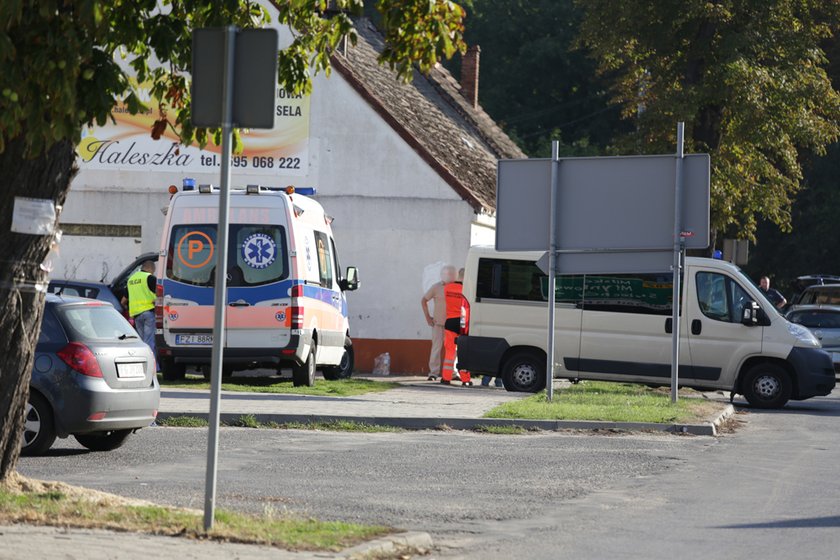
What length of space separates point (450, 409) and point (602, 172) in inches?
150

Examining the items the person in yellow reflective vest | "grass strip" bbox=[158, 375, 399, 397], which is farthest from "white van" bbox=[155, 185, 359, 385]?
the person in yellow reflective vest

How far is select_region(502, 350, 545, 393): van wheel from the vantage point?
22.2m

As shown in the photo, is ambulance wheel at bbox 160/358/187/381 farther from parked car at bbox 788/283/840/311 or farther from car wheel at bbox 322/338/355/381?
parked car at bbox 788/283/840/311

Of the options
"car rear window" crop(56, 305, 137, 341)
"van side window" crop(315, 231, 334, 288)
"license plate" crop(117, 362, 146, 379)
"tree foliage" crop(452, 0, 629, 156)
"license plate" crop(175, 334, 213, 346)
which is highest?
"tree foliage" crop(452, 0, 629, 156)

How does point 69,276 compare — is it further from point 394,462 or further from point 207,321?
point 394,462

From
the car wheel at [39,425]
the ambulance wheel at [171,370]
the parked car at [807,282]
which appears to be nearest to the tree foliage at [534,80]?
the parked car at [807,282]

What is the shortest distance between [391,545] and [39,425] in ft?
16.7

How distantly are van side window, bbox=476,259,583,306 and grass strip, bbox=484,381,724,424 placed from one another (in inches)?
73.1

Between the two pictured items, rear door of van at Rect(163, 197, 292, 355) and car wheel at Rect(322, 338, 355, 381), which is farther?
car wheel at Rect(322, 338, 355, 381)

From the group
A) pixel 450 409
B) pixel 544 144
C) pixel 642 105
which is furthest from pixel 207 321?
pixel 544 144

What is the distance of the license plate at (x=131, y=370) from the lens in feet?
41.2

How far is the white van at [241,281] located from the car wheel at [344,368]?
11.4ft

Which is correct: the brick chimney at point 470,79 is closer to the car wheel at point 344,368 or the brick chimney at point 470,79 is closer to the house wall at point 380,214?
the house wall at point 380,214

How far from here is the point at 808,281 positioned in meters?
39.2
